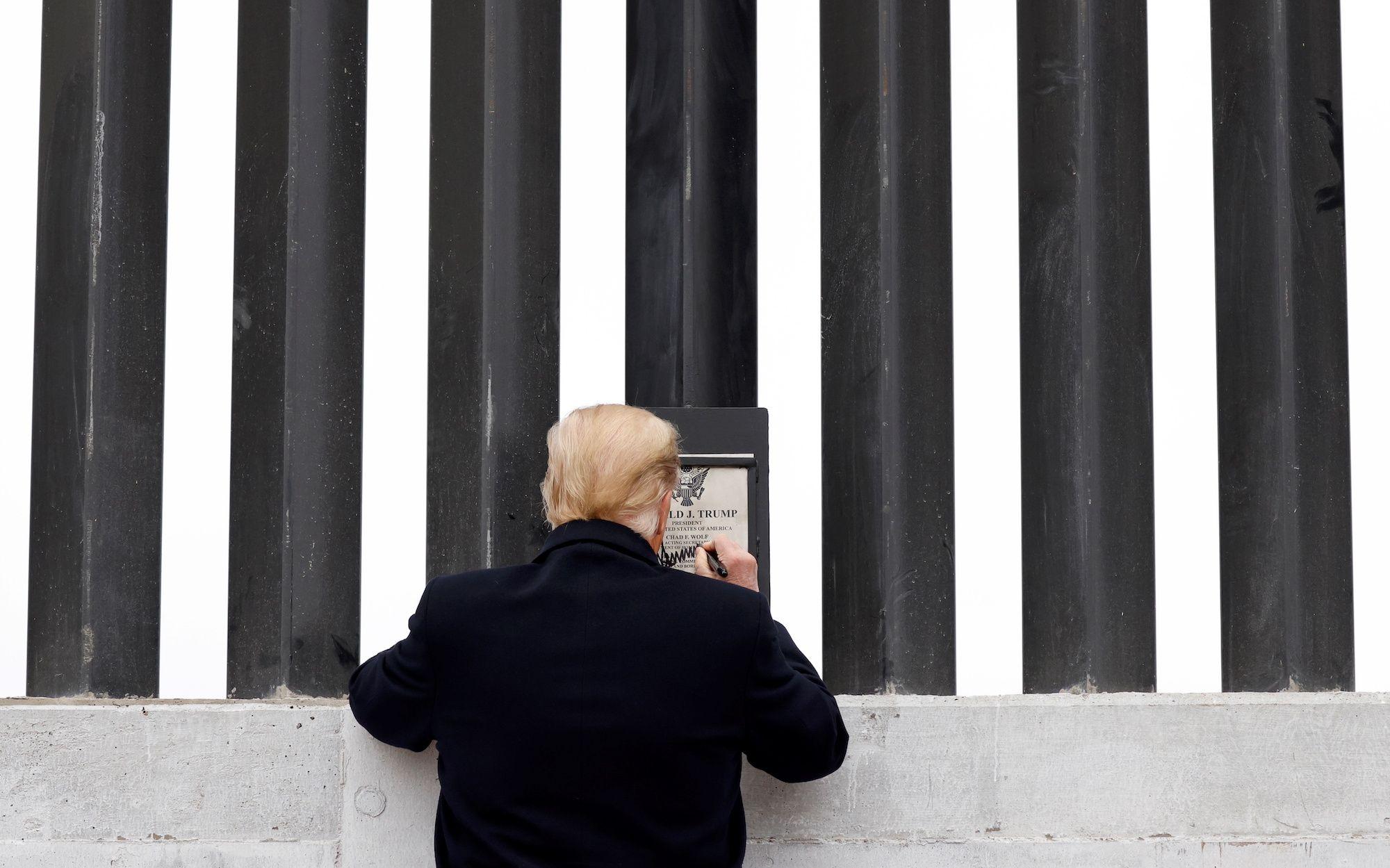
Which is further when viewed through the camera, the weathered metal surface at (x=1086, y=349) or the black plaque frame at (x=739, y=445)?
the weathered metal surface at (x=1086, y=349)

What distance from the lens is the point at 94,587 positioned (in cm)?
308

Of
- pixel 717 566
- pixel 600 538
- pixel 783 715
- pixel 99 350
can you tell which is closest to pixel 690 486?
pixel 717 566

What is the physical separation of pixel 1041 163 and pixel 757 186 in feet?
3.03

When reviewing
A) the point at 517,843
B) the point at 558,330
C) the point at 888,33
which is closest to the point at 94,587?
the point at 558,330

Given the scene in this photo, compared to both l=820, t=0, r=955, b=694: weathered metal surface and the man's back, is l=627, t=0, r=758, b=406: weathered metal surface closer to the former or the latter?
l=820, t=0, r=955, b=694: weathered metal surface

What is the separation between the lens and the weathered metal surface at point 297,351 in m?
3.06

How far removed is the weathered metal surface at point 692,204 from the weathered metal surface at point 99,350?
1.54 metres

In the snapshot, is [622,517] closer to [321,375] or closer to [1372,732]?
[321,375]

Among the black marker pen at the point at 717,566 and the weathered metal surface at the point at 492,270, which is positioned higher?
the weathered metal surface at the point at 492,270

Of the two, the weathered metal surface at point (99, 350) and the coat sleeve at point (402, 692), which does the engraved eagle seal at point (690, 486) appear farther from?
the weathered metal surface at point (99, 350)

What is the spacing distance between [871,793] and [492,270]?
6.32 ft

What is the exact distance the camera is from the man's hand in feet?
A: 8.34

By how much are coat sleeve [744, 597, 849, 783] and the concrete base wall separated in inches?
23.4

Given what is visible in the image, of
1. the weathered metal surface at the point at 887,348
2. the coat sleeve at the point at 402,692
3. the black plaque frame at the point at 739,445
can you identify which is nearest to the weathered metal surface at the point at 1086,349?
the weathered metal surface at the point at 887,348
